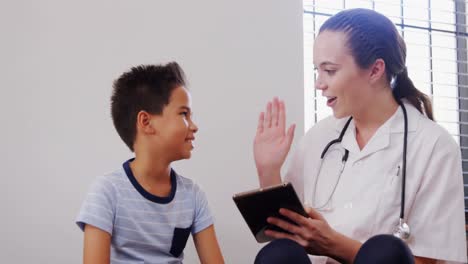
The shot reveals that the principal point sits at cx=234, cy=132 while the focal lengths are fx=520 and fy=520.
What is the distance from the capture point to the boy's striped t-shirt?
3.80 feet

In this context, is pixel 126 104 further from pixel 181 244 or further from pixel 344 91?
pixel 344 91

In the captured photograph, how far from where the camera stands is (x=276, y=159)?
1283 millimetres

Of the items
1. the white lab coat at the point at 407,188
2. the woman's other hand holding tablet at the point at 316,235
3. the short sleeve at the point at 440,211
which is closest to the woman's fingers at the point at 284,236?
the woman's other hand holding tablet at the point at 316,235

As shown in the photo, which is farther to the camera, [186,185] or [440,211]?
[186,185]

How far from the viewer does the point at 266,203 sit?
1061 mm

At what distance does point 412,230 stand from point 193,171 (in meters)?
0.66

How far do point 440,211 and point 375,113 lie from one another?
0.92 ft

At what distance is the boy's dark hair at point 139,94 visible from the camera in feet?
4.19

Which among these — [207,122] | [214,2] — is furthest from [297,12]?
[207,122]

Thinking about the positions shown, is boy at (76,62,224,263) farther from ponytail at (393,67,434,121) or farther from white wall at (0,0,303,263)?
ponytail at (393,67,434,121)


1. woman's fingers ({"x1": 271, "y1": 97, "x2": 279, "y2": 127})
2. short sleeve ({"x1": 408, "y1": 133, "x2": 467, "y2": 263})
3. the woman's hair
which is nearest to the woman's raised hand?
woman's fingers ({"x1": 271, "y1": 97, "x2": 279, "y2": 127})

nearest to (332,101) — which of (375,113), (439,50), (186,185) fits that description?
(375,113)

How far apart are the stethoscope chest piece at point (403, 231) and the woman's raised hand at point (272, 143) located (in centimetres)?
31

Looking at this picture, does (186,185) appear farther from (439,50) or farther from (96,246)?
(439,50)
